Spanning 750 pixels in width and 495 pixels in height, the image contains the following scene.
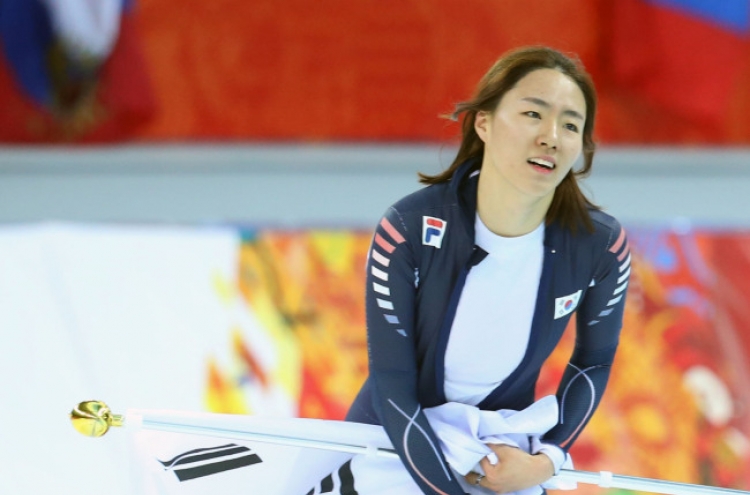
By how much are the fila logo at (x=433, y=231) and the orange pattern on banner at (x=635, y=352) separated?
3.82 ft

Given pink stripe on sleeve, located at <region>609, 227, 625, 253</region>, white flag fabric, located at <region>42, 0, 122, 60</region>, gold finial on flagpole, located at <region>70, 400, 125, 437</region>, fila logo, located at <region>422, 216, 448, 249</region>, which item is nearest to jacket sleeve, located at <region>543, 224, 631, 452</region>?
pink stripe on sleeve, located at <region>609, 227, 625, 253</region>

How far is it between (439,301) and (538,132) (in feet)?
0.87

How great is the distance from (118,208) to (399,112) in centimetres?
123

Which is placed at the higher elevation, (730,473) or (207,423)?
(207,423)

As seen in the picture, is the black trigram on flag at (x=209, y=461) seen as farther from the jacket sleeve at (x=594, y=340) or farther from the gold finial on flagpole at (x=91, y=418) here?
the jacket sleeve at (x=594, y=340)

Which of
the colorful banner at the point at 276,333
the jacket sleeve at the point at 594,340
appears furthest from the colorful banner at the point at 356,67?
the jacket sleeve at the point at 594,340

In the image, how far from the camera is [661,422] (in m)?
2.58

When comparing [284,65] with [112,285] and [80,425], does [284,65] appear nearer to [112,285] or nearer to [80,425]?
[112,285]

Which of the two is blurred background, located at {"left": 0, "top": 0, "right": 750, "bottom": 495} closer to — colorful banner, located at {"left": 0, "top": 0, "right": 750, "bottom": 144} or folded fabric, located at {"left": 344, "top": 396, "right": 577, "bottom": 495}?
colorful banner, located at {"left": 0, "top": 0, "right": 750, "bottom": 144}

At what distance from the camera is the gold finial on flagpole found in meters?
1.53

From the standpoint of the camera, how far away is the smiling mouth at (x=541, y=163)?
1.47m

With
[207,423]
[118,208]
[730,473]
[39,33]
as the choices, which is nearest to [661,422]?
[730,473]

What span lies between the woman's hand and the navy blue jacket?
52 millimetres

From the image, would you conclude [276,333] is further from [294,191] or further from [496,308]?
[294,191]
